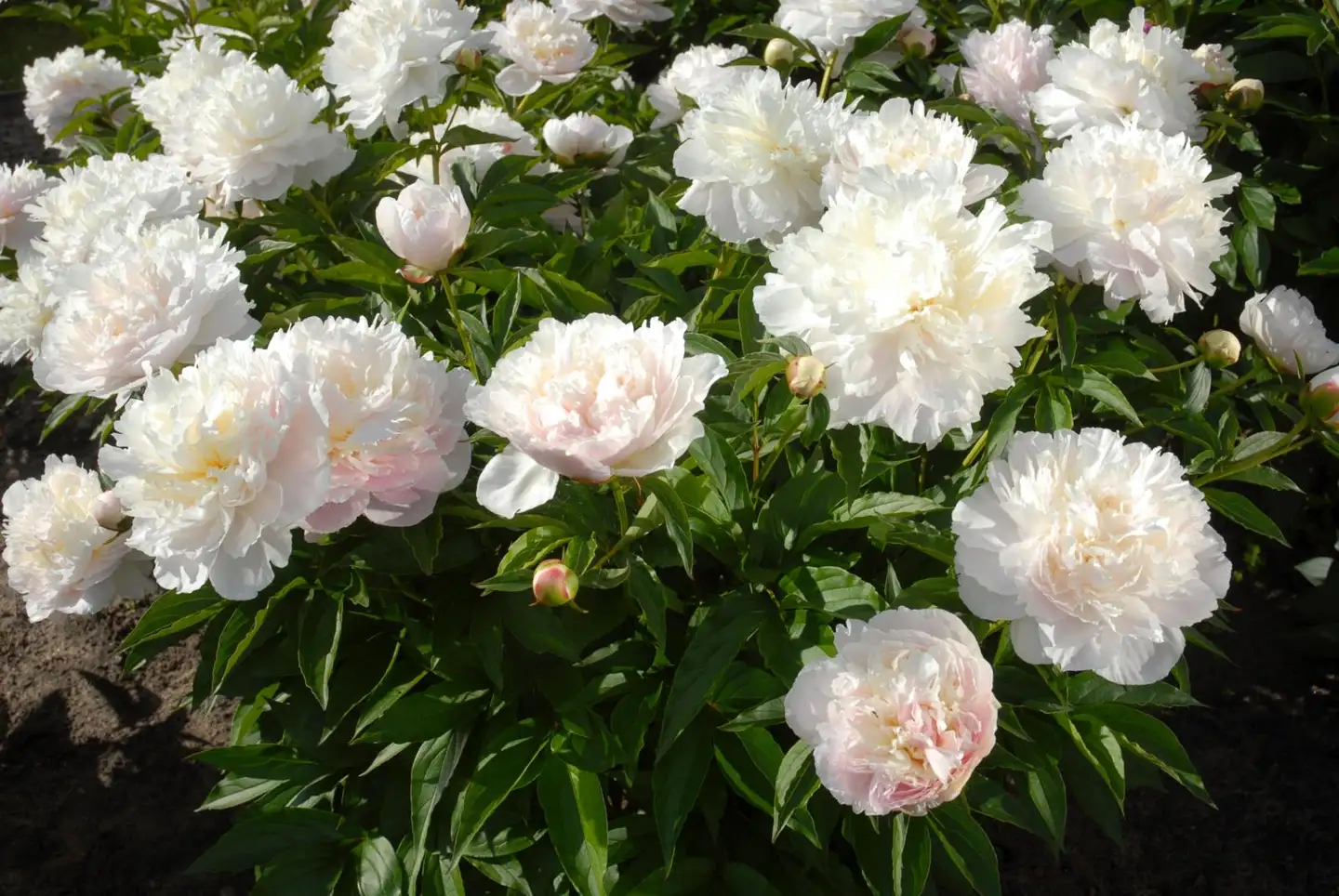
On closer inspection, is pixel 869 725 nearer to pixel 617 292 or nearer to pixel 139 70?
pixel 617 292

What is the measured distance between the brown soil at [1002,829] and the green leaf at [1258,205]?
0.71 metres

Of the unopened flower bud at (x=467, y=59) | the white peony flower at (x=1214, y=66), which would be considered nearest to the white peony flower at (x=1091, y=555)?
the white peony flower at (x=1214, y=66)

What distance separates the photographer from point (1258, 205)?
2090 mm

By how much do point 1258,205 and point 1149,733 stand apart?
1.35 m

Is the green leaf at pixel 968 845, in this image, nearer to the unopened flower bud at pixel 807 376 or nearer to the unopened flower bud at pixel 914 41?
the unopened flower bud at pixel 807 376

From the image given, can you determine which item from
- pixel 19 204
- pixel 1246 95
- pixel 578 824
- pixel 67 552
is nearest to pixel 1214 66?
pixel 1246 95

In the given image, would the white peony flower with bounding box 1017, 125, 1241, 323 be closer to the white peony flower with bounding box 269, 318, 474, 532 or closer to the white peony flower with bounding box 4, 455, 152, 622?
the white peony flower with bounding box 269, 318, 474, 532

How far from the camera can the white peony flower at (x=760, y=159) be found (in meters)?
1.22

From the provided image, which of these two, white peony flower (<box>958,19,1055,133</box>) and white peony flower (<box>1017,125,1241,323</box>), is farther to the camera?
white peony flower (<box>958,19,1055,133</box>)

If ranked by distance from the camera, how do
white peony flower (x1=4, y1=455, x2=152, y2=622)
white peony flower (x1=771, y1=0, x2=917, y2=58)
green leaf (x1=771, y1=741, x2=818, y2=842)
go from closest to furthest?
1. green leaf (x1=771, y1=741, x2=818, y2=842)
2. white peony flower (x1=4, y1=455, x2=152, y2=622)
3. white peony flower (x1=771, y1=0, x2=917, y2=58)

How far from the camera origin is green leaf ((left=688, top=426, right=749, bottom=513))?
1.22 m

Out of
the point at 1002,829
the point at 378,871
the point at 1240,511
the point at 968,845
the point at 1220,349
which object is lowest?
the point at 1002,829

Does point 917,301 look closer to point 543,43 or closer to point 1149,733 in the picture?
point 1149,733

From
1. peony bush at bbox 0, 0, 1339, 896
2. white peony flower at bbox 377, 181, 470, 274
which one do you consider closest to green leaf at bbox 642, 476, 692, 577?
peony bush at bbox 0, 0, 1339, 896
